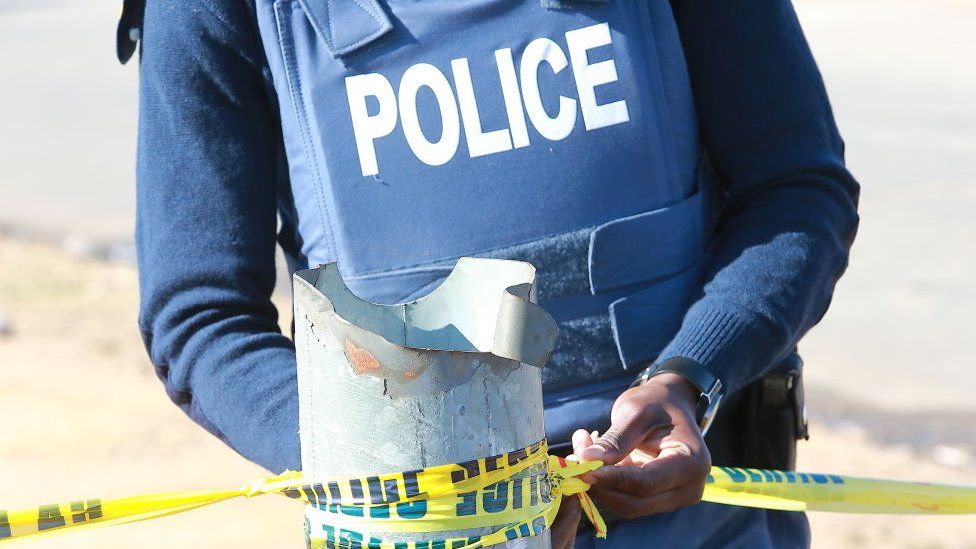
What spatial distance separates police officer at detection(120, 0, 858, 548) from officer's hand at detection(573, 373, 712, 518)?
116 millimetres

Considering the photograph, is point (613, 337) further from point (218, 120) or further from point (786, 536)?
point (218, 120)

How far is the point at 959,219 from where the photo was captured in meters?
7.74

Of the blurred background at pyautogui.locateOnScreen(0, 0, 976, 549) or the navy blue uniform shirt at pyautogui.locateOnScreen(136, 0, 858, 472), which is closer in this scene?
the navy blue uniform shirt at pyautogui.locateOnScreen(136, 0, 858, 472)

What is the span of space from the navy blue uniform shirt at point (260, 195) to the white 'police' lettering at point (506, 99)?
171 millimetres

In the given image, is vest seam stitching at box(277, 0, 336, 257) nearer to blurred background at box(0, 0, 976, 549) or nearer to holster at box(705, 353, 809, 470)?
holster at box(705, 353, 809, 470)

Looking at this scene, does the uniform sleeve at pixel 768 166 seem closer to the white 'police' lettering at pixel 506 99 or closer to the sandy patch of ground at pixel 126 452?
the white 'police' lettering at pixel 506 99

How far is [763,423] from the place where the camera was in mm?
2133

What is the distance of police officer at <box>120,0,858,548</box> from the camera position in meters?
1.92

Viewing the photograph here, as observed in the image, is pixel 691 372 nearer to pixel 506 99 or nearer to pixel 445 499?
pixel 506 99

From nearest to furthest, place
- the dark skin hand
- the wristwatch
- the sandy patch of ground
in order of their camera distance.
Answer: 1. the dark skin hand
2. the wristwatch
3. the sandy patch of ground

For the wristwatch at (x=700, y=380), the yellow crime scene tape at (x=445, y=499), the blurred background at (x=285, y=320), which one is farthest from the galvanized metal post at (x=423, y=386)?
the blurred background at (x=285, y=320)

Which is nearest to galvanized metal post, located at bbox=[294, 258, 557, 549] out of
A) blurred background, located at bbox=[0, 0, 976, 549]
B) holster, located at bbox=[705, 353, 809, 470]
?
holster, located at bbox=[705, 353, 809, 470]

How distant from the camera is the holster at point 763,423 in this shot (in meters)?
2.12

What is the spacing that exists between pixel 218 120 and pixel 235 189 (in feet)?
0.33
